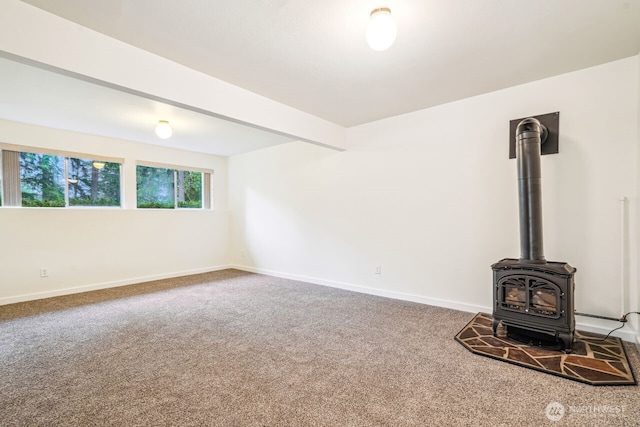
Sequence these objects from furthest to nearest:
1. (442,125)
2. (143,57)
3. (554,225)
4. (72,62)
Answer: (442,125), (554,225), (143,57), (72,62)

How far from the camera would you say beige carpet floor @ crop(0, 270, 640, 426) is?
173 cm

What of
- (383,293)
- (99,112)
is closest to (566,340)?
(383,293)

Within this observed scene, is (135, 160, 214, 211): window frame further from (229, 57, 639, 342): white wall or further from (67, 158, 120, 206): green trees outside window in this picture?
(229, 57, 639, 342): white wall

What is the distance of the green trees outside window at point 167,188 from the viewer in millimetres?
5543

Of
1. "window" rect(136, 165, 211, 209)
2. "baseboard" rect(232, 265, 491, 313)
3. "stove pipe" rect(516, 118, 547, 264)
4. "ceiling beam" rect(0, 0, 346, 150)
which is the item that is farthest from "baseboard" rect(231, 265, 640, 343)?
"ceiling beam" rect(0, 0, 346, 150)

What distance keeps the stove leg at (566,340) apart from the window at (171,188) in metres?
6.25

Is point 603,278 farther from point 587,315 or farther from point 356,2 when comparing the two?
point 356,2

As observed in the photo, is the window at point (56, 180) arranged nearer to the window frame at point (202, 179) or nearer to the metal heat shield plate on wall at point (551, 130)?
the window frame at point (202, 179)

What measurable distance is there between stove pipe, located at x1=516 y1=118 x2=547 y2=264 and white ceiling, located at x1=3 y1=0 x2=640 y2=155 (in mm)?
697

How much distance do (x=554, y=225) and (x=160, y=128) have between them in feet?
16.2

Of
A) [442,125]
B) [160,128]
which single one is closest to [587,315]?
[442,125]

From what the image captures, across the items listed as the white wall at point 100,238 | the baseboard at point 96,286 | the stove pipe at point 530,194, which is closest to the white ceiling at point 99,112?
the white wall at point 100,238

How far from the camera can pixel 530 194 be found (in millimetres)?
2645

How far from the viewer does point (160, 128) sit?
412 centimetres
